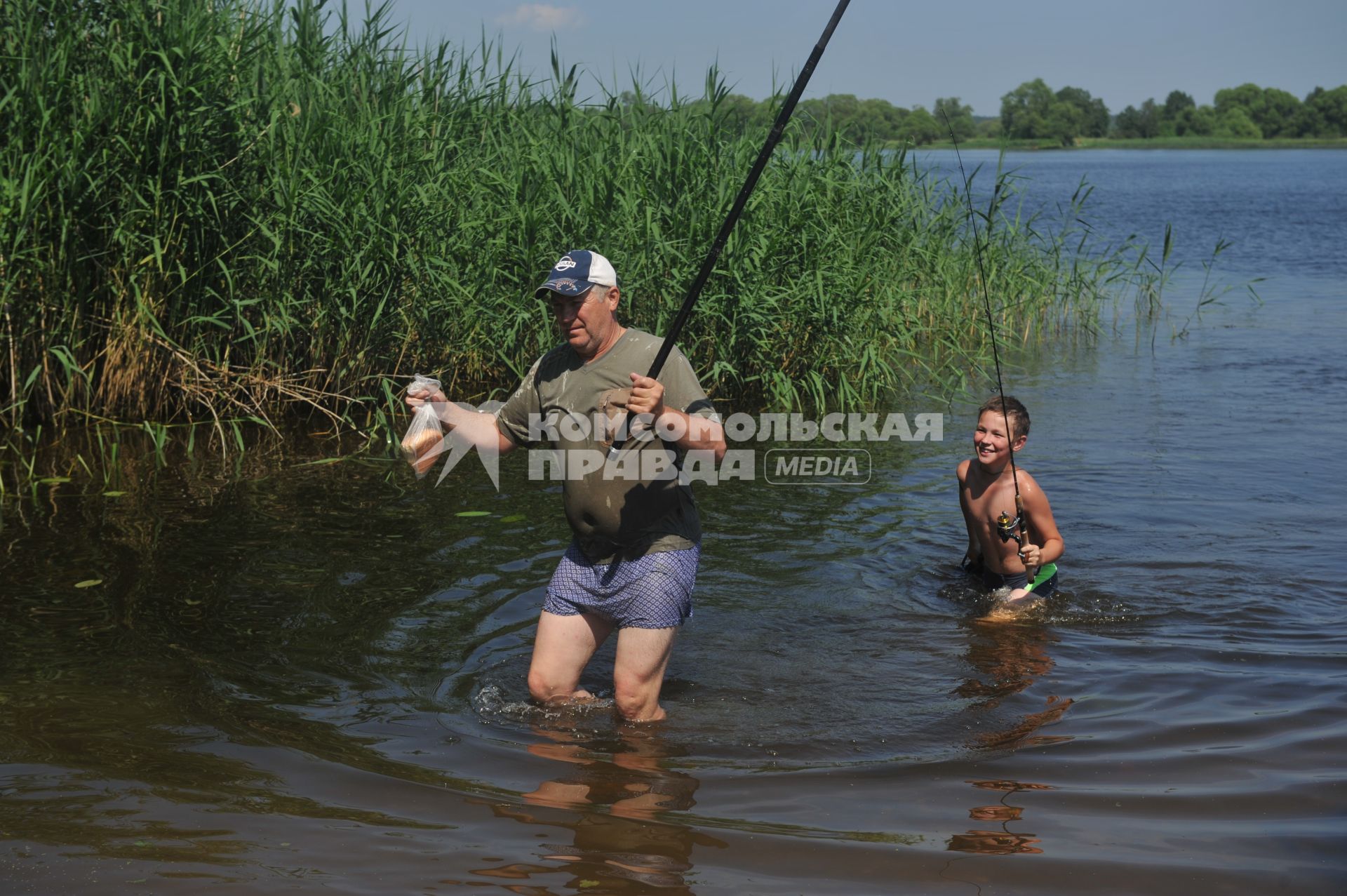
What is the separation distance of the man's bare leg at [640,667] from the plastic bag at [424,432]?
2.96 ft

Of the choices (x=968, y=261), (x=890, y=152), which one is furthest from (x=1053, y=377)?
(x=890, y=152)

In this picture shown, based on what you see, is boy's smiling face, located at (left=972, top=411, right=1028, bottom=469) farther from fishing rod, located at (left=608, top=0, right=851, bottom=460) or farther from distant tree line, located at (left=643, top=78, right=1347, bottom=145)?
fishing rod, located at (left=608, top=0, right=851, bottom=460)

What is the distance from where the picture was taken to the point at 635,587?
4.12m

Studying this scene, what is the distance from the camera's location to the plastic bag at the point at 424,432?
4.28 m

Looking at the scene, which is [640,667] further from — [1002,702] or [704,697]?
[1002,702]

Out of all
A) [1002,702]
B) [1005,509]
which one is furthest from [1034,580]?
[1002,702]

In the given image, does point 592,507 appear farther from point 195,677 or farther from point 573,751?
point 195,677

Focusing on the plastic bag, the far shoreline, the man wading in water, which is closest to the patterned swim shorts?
the man wading in water

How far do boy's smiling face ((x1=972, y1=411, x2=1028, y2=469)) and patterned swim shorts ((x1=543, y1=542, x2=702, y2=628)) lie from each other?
223cm

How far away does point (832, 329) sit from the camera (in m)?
9.41

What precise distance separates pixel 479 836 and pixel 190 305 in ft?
17.9

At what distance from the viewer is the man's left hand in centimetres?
361

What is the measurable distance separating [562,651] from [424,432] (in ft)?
2.87

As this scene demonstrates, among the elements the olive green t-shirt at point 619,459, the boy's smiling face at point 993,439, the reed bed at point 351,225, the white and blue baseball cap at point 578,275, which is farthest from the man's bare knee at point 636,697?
the reed bed at point 351,225
